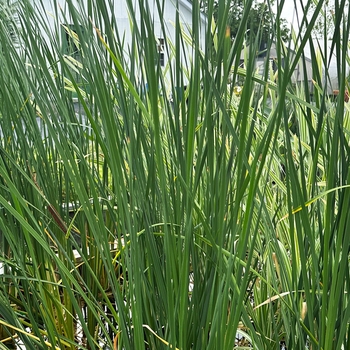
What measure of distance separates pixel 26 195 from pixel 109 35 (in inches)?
12.5

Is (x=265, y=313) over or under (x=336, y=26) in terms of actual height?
under

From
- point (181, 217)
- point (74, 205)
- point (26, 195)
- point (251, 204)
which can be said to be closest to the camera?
point (251, 204)

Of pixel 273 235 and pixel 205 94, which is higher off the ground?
pixel 205 94

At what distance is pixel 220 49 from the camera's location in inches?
11.9

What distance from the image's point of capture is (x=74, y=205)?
70 cm

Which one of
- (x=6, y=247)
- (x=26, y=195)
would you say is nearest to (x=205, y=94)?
(x=26, y=195)

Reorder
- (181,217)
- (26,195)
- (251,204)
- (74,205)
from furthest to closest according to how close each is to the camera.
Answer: (74,205), (26,195), (181,217), (251,204)

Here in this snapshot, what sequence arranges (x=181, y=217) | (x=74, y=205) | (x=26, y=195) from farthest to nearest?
(x=74, y=205) → (x=26, y=195) → (x=181, y=217)

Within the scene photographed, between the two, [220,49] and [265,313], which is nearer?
[220,49]

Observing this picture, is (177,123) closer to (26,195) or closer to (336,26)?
(336,26)

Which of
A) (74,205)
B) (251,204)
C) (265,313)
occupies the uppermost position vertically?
(251,204)

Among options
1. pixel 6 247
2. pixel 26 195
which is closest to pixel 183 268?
pixel 26 195

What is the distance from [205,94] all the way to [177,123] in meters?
0.03

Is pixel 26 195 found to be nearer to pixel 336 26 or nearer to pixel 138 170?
pixel 138 170
